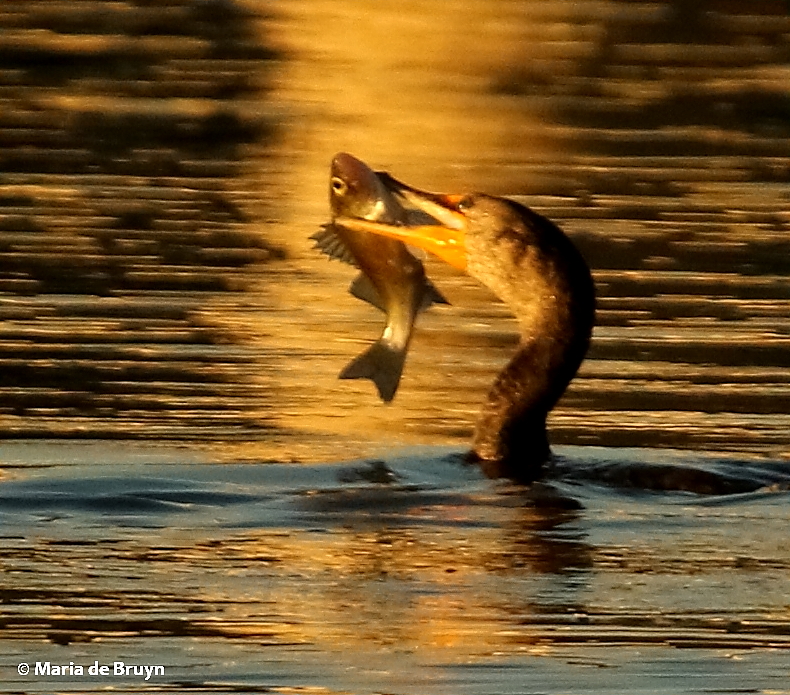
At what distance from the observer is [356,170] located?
32.8 feet

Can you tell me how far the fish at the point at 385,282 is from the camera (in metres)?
10.1

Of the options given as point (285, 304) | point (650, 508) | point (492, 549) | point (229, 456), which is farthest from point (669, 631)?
point (285, 304)

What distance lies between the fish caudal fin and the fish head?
49 centimetres

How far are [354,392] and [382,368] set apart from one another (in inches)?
57.6

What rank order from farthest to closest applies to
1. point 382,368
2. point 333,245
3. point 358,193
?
point 333,245
point 382,368
point 358,193

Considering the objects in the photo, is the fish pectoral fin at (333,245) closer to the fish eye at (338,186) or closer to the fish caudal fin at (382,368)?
the fish eye at (338,186)

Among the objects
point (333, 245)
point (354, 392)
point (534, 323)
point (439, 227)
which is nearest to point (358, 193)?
point (333, 245)

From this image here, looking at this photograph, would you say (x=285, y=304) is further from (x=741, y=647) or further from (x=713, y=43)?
(x=713, y=43)

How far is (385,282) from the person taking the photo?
10273 millimetres

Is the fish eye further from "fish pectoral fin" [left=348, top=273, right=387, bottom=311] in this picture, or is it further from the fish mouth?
"fish pectoral fin" [left=348, top=273, right=387, bottom=311]

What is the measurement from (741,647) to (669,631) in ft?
0.79

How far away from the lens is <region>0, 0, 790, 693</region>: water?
7516 mm

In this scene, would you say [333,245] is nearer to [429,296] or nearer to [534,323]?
[429,296]

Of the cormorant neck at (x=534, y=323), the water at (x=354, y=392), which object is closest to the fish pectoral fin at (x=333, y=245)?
the cormorant neck at (x=534, y=323)
